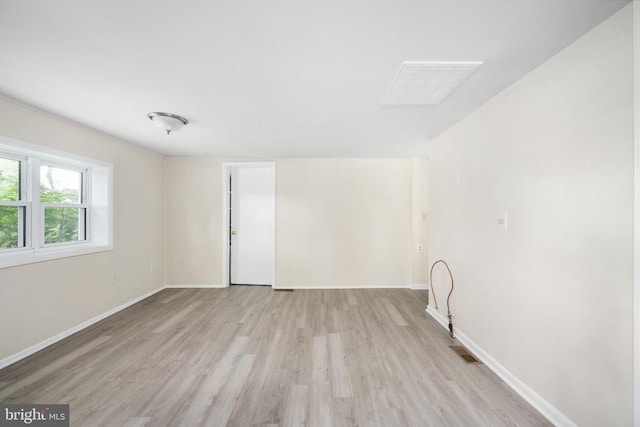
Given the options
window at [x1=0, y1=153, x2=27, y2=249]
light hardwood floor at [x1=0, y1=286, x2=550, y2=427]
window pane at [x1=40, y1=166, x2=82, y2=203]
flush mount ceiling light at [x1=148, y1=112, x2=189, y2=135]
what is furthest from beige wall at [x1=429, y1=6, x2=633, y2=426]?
window pane at [x1=40, y1=166, x2=82, y2=203]

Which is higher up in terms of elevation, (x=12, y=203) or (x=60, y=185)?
(x=60, y=185)

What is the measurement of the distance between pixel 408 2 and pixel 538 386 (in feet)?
8.36

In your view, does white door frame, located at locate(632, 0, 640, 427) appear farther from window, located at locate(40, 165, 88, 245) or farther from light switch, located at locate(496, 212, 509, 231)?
window, located at locate(40, 165, 88, 245)

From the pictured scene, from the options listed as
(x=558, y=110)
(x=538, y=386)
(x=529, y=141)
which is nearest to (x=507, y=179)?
(x=529, y=141)

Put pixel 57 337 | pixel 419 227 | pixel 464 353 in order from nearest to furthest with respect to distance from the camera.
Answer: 1. pixel 464 353
2. pixel 57 337
3. pixel 419 227

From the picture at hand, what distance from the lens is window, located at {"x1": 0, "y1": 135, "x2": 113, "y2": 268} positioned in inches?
91.0

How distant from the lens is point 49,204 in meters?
2.67

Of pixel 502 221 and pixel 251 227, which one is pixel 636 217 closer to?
pixel 502 221

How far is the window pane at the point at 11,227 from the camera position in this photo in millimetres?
2275

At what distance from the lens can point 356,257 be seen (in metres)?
4.53

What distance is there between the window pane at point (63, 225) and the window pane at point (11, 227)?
9.9 inches

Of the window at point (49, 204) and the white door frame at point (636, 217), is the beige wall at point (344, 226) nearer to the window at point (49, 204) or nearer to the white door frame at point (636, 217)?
the window at point (49, 204)

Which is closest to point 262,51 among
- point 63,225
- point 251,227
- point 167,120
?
point 167,120

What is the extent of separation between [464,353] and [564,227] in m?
1.56
